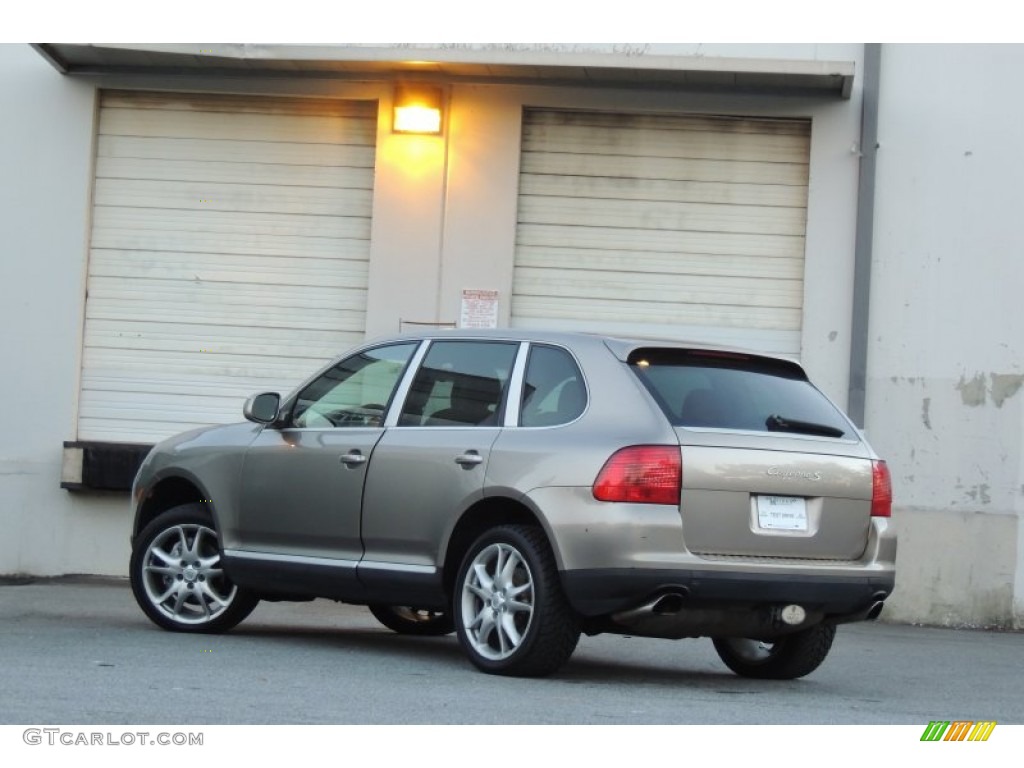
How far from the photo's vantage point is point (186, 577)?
1009cm

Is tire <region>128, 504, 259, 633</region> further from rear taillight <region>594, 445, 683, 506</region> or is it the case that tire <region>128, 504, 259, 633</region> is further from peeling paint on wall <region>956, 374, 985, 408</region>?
peeling paint on wall <region>956, 374, 985, 408</region>

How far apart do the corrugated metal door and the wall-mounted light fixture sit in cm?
36

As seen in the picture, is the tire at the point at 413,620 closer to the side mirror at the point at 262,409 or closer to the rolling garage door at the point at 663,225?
the side mirror at the point at 262,409

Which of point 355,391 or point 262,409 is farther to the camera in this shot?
point 262,409

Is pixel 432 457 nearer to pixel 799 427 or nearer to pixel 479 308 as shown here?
pixel 799 427

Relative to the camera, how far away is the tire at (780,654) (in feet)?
29.7

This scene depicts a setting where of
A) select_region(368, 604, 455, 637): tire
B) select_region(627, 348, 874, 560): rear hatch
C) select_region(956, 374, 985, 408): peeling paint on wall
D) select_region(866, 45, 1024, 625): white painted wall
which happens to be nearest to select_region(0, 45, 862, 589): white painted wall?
select_region(866, 45, 1024, 625): white painted wall

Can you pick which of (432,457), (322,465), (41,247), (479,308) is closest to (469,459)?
(432,457)

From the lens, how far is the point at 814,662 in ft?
30.0

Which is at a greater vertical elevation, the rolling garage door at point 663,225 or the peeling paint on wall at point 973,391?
the rolling garage door at point 663,225

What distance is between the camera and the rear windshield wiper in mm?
8359

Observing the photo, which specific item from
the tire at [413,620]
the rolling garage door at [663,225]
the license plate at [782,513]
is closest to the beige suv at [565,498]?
the license plate at [782,513]

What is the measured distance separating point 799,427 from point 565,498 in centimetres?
121

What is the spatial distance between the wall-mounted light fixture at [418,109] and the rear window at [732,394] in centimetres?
681
